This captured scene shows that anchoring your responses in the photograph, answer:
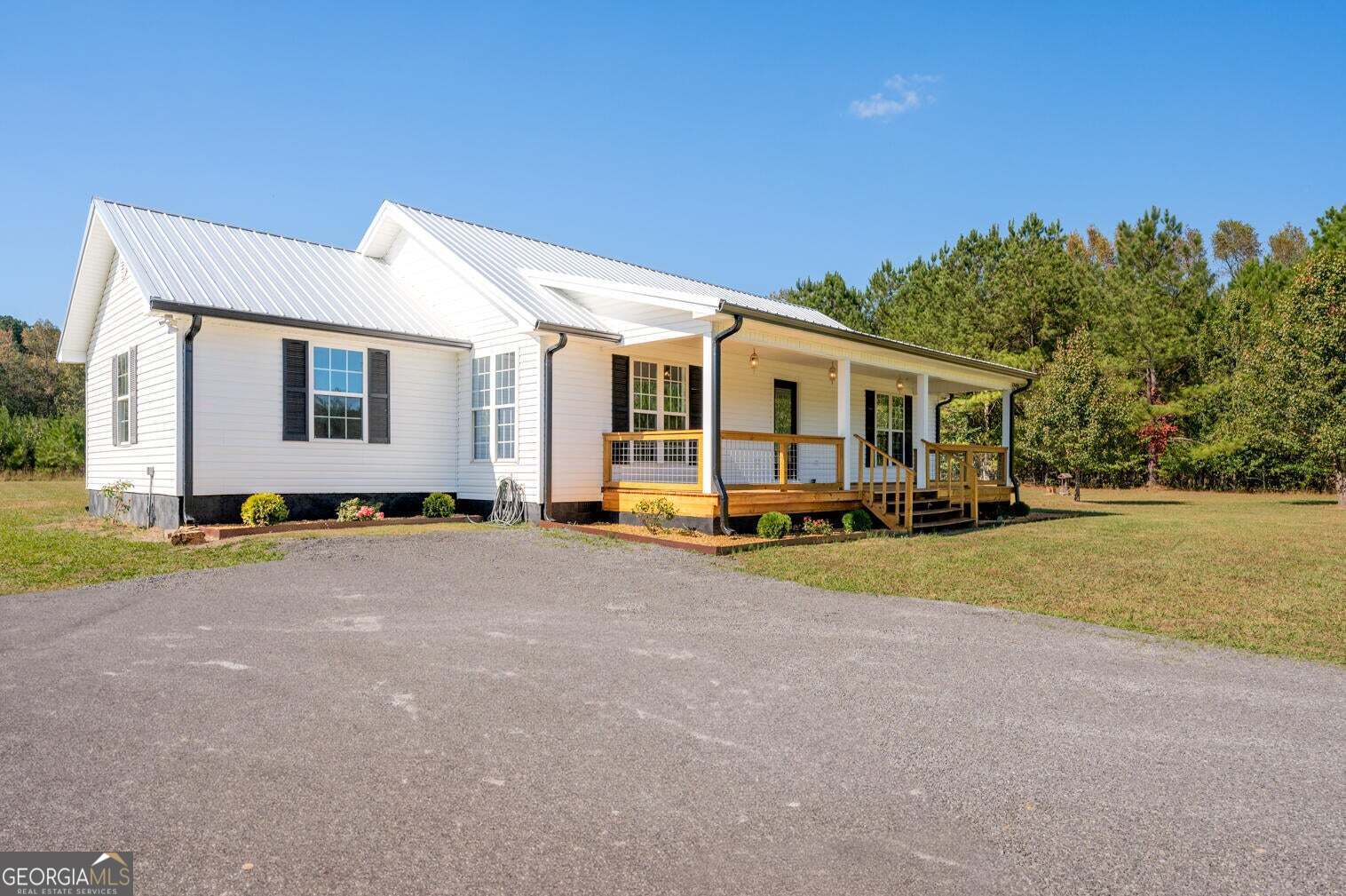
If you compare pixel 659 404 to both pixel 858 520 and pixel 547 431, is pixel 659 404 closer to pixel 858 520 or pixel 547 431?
pixel 547 431

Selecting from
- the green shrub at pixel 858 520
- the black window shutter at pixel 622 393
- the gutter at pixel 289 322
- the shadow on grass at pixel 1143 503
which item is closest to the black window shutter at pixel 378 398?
the gutter at pixel 289 322

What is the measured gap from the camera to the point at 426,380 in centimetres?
1519

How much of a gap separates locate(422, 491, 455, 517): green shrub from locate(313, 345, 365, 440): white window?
1665 millimetres

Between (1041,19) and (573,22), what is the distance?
9.57 m

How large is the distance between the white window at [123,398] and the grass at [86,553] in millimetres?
1724

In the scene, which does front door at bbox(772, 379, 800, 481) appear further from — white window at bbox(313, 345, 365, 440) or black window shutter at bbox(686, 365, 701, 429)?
white window at bbox(313, 345, 365, 440)

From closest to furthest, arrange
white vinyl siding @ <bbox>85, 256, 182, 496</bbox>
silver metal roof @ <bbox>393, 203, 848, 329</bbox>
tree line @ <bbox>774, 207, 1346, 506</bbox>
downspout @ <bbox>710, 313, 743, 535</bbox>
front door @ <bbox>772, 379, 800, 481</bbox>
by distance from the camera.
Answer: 1. downspout @ <bbox>710, 313, 743, 535</bbox>
2. white vinyl siding @ <bbox>85, 256, 182, 496</bbox>
3. silver metal roof @ <bbox>393, 203, 848, 329</bbox>
4. front door @ <bbox>772, 379, 800, 481</bbox>
5. tree line @ <bbox>774, 207, 1346, 506</bbox>

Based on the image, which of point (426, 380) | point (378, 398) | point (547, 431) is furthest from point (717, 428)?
point (378, 398)

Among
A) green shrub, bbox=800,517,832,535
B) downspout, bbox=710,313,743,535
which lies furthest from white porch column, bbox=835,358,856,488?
downspout, bbox=710,313,743,535

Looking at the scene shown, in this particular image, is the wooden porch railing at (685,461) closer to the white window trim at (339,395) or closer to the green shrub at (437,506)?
the green shrub at (437,506)

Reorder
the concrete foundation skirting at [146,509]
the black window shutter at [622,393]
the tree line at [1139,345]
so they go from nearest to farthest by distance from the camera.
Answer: the concrete foundation skirting at [146,509] → the black window shutter at [622,393] → the tree line at [1139,345]

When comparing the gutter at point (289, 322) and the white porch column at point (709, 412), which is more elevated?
the gutter at point (289, 322)

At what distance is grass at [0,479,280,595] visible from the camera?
28.5 feet

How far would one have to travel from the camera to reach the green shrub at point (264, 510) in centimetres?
1261
